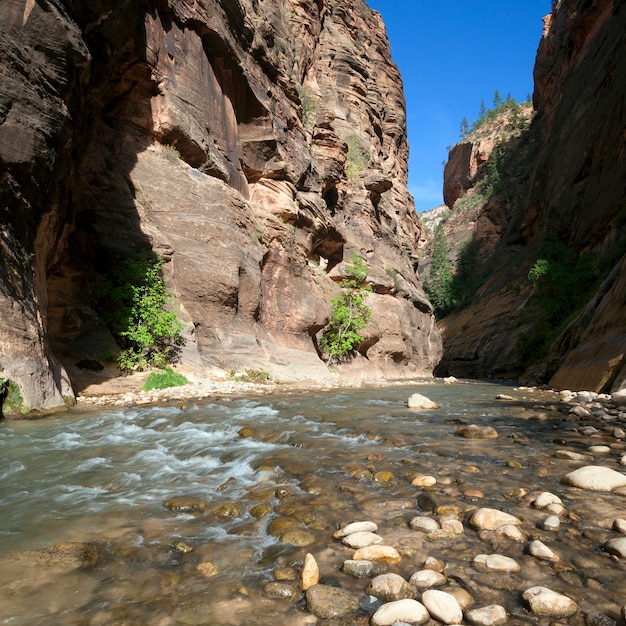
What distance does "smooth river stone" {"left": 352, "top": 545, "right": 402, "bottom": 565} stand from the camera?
2671mm

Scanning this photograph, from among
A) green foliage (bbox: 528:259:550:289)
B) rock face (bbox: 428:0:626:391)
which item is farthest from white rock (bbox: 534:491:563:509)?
green foliage (bbox: 528:259:550:289)

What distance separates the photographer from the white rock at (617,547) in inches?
102

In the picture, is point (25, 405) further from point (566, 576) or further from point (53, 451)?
point (566, 576)

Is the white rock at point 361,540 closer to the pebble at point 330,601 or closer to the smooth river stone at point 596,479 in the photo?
the pebble at point 330,601

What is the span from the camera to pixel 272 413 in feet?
28.9

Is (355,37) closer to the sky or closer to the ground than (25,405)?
closer to the sky

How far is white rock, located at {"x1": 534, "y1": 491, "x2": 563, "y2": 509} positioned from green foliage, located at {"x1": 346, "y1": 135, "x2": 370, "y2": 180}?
126ft

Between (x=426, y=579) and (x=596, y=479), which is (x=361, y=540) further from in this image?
(x=596, y=479)

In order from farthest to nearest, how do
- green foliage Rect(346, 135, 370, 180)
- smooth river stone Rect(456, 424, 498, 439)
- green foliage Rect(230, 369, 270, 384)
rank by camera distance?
green foliage Rect(346, 135, 370, 180), green foliage Rect(230, 369, 270, 384), smooth river stone Rect(456, 424, 498, 439)

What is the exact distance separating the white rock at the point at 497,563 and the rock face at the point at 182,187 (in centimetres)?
861

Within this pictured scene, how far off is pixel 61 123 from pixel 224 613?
10993 mm

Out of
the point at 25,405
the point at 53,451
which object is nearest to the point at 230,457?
the point at 53,451

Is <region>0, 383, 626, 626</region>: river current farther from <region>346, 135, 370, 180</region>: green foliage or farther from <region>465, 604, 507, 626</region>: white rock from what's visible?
<region>346, 135, 370, 180</region>: green foliage

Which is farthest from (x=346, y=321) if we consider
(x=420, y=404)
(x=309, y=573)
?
(x=309, y=573)
